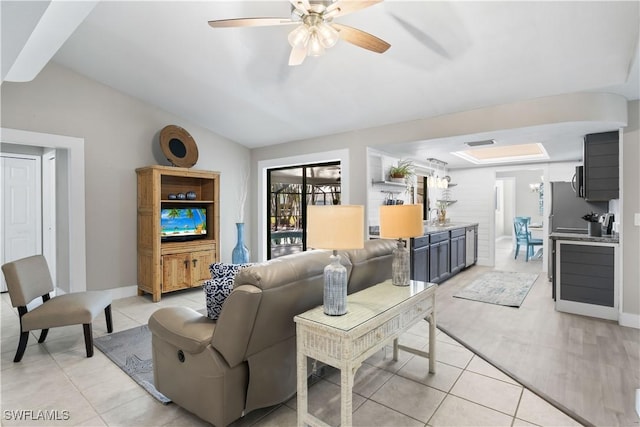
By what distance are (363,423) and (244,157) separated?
526 cm

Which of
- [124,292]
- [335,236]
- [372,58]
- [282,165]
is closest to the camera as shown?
[335,236]

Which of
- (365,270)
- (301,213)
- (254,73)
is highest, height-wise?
(254,73)

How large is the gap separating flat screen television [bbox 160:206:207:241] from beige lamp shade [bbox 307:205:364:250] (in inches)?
142

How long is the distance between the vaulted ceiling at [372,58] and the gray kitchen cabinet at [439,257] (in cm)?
148

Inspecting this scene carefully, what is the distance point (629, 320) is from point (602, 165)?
1.74 meters

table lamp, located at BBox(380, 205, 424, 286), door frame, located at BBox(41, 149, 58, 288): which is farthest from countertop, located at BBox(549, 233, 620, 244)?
door frame, located at BBox(41, 149, 58, 288)

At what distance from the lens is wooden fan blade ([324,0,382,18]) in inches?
75.2

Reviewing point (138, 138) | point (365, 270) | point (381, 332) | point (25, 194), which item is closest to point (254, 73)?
point (138, 138)

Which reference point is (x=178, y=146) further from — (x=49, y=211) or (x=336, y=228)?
(x=336, y=228)

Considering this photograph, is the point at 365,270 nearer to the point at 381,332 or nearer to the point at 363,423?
the point at 381,332

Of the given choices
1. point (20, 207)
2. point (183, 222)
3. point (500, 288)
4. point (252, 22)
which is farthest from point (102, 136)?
point (500, 288)

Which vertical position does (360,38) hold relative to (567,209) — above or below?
above

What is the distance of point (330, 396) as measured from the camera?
2.25 meters

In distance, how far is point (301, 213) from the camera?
6195 millimetres
